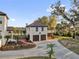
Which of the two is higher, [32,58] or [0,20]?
[0,20]

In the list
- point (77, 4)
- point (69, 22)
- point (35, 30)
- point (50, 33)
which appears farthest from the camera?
point (50, 33)

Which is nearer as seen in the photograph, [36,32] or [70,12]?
[70,12]

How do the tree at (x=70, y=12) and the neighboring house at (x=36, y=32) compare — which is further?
the neighboring house at (x=36, y=32)

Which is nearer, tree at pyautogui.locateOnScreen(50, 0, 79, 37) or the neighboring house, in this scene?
tree at pyautogui.locateOnScreen(50, 0, 79, 37)

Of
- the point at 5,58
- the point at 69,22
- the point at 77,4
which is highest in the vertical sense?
the point at 77,4

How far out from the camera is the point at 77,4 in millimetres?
23453

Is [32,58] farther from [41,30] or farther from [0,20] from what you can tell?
[41,30]

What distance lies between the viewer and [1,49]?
145 ft

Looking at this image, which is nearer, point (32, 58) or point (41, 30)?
point (32, 58)

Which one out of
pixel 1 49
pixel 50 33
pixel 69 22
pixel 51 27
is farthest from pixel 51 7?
pixel 51 27

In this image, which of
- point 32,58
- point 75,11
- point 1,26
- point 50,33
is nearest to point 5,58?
point 32,58

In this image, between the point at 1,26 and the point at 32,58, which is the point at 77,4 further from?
the point at 1,26

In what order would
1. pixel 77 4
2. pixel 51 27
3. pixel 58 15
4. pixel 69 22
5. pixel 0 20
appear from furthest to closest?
pixel 51 27 < pixel 0 20 < pixel 58 15 < pixel 69 22 < pixel 77 4

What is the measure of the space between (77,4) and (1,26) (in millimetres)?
40685
